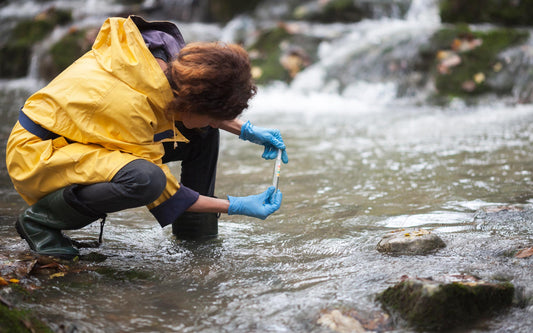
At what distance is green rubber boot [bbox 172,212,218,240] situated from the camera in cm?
267

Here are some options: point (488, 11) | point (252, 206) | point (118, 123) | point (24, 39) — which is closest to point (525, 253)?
point (252, 206)

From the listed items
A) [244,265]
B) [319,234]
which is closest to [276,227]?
[319,234]

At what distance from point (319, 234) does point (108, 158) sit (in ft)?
3.56

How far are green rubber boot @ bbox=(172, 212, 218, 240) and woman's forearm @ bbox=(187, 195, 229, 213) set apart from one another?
315mm

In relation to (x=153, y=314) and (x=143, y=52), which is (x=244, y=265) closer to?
(x=153, y=314)

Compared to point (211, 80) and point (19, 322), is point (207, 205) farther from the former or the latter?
point (19, 322)

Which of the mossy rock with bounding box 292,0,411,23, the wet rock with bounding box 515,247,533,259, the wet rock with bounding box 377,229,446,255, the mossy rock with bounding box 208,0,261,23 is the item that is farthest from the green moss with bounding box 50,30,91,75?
the wet rock with bounding box 515,247,533,259

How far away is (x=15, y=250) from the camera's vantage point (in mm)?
2461

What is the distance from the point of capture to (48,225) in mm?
2354

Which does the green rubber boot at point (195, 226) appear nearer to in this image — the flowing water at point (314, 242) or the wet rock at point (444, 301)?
the flowing water at point (314, 242)

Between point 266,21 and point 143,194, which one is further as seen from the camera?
point 266,21

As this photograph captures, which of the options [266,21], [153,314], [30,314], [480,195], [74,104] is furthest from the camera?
[266,21]

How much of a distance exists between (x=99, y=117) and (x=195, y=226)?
76 cm

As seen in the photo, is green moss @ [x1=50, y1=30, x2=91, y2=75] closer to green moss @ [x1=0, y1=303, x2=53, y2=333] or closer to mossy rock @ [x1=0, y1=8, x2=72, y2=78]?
mossy rock @ [x1=0, y1=8, x2=72, y2=78]
